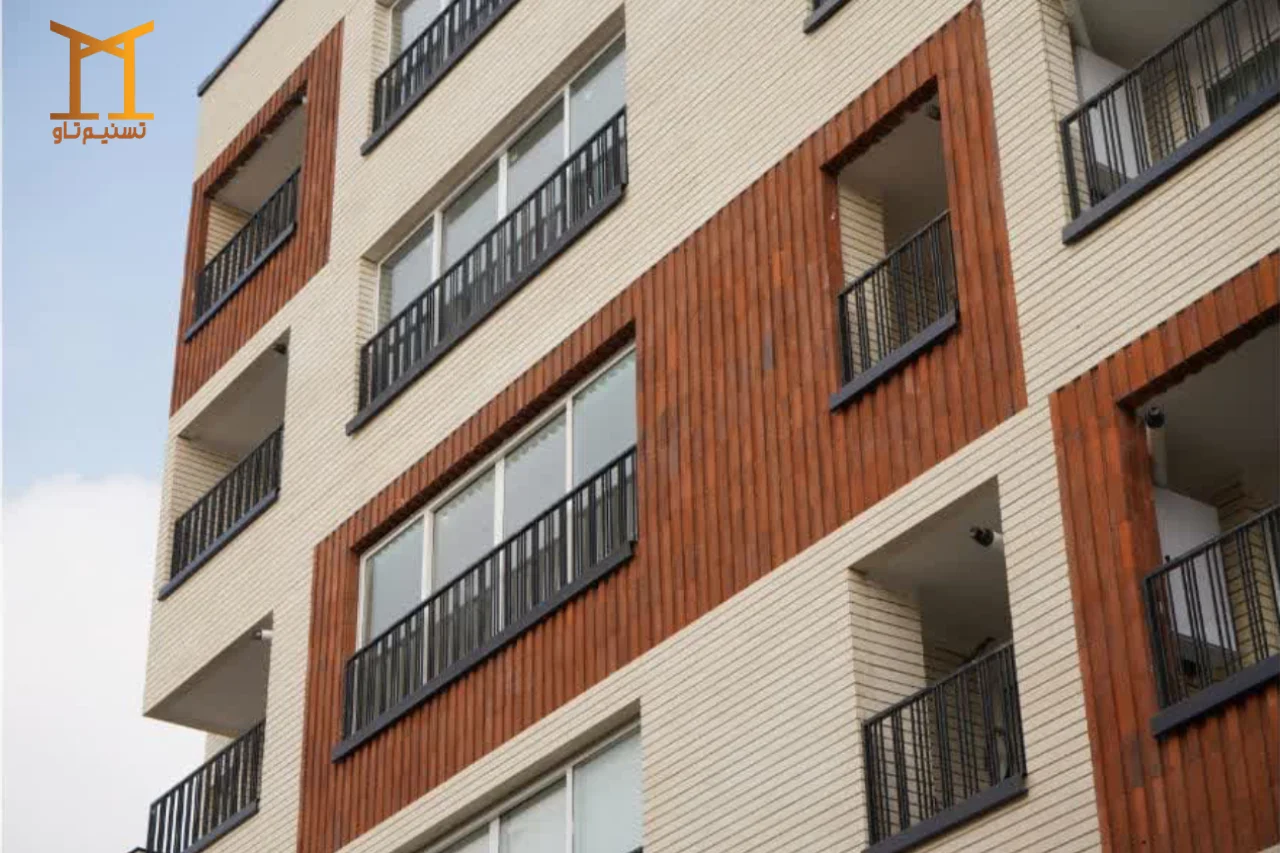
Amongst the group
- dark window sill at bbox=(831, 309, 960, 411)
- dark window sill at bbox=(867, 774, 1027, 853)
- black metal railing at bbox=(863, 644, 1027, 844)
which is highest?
dark window sill at bbox=(831, 309, 960, 411)

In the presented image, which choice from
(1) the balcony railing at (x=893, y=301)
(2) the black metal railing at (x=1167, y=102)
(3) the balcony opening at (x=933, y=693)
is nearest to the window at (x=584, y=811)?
(3) the balcony opening at (x=933, y=693)

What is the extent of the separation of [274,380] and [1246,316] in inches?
699

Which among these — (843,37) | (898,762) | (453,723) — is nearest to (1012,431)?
(898,762)

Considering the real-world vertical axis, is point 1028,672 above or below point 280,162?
below

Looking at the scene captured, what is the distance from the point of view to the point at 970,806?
17516 millimetres

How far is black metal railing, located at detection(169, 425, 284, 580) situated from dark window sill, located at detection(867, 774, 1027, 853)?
13.1m

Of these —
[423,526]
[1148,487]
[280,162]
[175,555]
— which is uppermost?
[280,162]

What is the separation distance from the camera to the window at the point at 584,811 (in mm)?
21781

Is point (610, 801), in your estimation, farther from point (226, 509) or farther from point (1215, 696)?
point (226, 509)

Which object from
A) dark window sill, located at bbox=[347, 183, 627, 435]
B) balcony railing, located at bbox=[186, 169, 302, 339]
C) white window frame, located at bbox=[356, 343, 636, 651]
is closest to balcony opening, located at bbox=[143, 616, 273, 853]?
white window frame, located at bbox=[356, 343, 636, 651]

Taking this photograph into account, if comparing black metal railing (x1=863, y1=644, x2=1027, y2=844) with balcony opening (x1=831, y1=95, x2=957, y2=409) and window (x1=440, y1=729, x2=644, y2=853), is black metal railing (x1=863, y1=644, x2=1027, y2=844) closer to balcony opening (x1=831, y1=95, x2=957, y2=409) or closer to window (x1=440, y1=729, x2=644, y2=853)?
balcony opening (x1=831, y1=95, x2=957, y2=409)

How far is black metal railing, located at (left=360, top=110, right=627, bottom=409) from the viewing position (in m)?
25.7

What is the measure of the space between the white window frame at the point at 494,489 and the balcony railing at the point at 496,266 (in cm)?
169

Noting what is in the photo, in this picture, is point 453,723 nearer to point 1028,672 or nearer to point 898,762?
point 898,762
